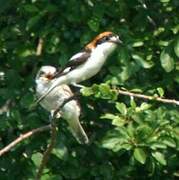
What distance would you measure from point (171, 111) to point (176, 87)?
1.78ft

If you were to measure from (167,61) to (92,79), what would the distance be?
72 cm

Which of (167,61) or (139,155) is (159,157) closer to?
(139,155)

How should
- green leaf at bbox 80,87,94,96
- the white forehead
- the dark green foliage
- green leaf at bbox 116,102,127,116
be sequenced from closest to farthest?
1. green leaf at bbox 80,87,94,96
2. green leaf at bbox 116,102,127,116
3. the dark green foliage
4. the white forehead

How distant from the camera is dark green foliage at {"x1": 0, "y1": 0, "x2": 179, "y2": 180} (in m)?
6.01

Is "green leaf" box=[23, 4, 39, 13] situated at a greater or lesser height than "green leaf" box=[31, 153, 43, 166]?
greater

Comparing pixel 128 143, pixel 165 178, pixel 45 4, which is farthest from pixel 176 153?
pixel 45 4

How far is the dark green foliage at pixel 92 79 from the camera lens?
6012mm

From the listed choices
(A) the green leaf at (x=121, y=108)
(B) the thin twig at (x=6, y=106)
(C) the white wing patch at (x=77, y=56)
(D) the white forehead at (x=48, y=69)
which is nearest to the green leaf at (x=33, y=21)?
(D) the white forehead at (x=48, y=69)

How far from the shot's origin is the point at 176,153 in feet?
20.4

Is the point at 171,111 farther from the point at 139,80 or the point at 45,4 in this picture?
the point at 45,4

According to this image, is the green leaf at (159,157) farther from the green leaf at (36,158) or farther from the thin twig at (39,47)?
the thin twig at (39,47)

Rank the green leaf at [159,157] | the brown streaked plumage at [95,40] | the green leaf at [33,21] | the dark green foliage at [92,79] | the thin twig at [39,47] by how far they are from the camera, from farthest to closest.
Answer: the thin twig at [39,47]
the green leaf at [33,21]
the dark green foliage at [92,79]
the brown streaked plumage at [95,40]
the green leaf at [159,157]

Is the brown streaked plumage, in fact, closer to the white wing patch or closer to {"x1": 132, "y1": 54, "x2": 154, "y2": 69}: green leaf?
the white wing patch

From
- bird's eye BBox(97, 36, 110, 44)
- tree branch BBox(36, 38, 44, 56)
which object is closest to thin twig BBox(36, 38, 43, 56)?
tree branch BBox(36, 38, 44, 56)
